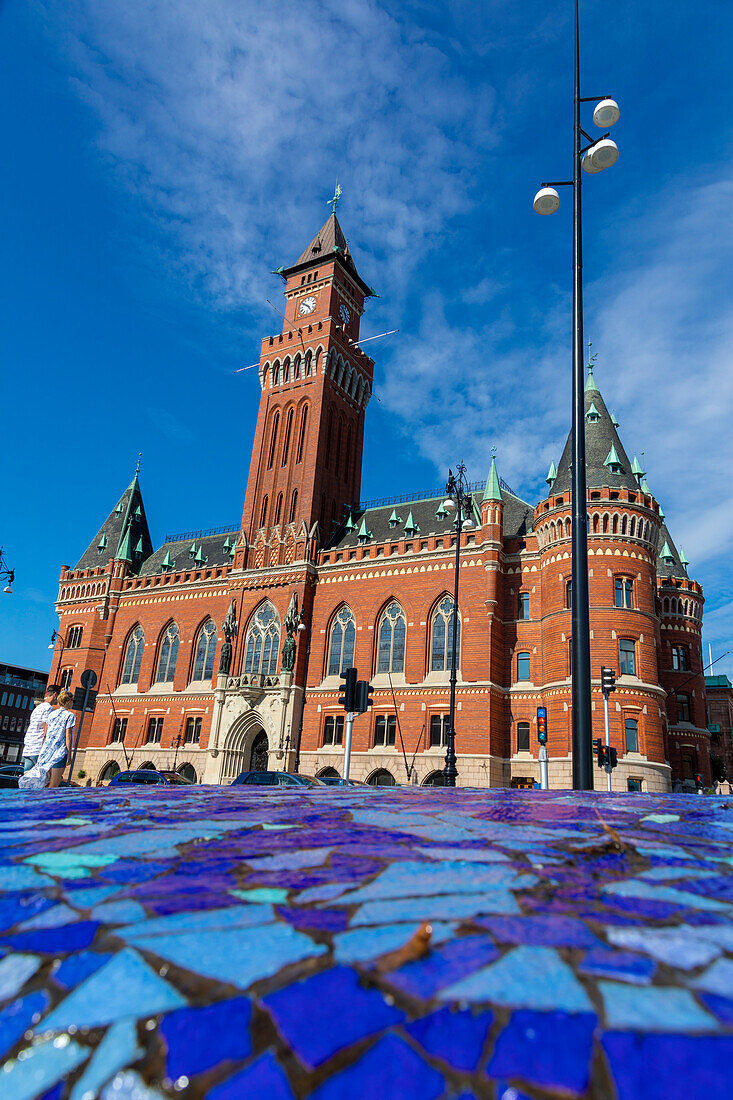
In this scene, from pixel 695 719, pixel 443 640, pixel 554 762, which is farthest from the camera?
pixel 695 719

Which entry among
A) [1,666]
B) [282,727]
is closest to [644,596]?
[282,727]

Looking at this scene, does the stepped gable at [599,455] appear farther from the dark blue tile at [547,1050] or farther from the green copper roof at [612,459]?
the dark blue tile at [547,1050]

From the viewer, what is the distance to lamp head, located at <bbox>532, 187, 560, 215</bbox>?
1105 cm

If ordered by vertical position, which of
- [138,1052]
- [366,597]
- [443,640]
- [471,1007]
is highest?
[366,597]

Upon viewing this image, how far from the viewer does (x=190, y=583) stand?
150 ft

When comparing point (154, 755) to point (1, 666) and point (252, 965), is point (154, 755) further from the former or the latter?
point (1, 666)

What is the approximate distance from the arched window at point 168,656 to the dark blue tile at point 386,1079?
148ft

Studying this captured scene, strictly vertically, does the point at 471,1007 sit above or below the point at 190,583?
below

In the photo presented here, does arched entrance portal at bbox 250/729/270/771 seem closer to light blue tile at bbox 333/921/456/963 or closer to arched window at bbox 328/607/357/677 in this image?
arched window at bbox 328/607/357/677

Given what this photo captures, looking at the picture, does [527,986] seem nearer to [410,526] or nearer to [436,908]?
[436,908]

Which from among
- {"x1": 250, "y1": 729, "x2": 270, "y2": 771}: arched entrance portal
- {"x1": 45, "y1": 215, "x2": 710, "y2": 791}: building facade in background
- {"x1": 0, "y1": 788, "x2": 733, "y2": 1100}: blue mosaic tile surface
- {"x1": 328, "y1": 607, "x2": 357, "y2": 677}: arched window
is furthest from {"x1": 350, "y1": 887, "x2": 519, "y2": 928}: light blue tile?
{"x1": 250, "y1": 729, "x2": 270, "y2": 771}: arched entrance portal

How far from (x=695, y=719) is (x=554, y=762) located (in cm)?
1495

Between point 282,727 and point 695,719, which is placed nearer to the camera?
point 282,727

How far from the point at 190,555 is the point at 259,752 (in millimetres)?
16590
